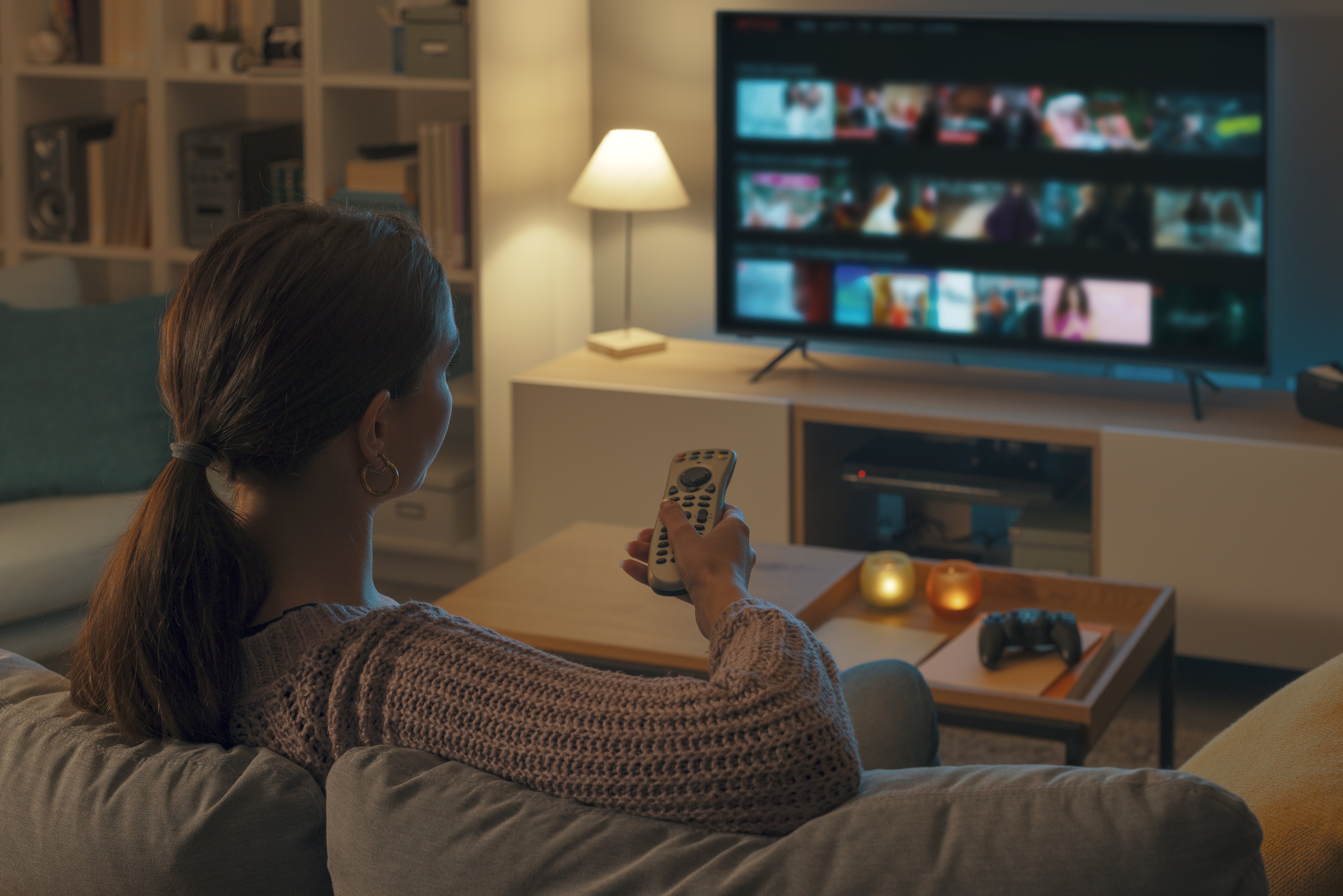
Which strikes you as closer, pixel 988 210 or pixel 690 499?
pixel 690 499

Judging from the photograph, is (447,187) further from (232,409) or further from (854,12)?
(232,409)

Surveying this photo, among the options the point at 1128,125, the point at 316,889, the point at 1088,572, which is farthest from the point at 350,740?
the point at 1128,125

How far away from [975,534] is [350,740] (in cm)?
264

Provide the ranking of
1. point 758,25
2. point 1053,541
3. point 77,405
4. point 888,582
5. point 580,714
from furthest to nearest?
point 758,25 → point 1053,541 → point 77,405 → point 888,582 → point 580,714

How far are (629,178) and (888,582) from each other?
4.68 ft

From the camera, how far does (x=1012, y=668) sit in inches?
81.3

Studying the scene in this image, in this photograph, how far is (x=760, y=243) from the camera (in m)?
3.47

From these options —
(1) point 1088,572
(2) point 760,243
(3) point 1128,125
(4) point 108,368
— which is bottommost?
(1) point 1088,572

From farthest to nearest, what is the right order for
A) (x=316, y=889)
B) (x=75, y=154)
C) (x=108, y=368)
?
(x=75, y=154), (x=108, y=368), (x=316, y=889)

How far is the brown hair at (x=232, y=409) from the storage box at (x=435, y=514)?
2.49 meters

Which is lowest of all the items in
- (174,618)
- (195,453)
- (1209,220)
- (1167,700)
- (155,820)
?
(1167,700)

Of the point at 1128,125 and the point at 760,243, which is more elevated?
the point at 1128,125

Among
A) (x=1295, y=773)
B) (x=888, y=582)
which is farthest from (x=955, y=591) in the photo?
(x=1295, y=773)

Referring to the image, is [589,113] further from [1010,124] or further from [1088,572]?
[1088,572]
